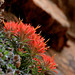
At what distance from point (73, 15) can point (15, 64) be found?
684cm

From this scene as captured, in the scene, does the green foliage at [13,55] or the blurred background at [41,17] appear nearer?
the green foliage at [13,55]

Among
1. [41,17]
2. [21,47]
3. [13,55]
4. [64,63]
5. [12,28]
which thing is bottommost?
[13,55]

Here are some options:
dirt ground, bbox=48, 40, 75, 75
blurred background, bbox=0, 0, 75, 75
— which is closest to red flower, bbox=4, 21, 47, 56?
blurred background, bbox=0, 0, 75, 75

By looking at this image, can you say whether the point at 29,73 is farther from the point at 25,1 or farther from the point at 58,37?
the point at 58,37

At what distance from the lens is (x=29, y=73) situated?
4.16 ft

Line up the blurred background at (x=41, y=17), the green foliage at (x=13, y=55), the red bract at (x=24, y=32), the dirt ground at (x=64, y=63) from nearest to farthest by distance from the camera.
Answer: the green foliage at (x=13, y=55), the red bract at (x=24, y=32), the blurred background at (x=41, y=17), the dirt ground at (x=64, y=63)

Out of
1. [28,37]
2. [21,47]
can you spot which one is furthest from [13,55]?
[28,37]

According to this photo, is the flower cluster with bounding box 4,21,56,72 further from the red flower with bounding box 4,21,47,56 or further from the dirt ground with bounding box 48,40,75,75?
the dirt ground with bounding box 48,40,75,75

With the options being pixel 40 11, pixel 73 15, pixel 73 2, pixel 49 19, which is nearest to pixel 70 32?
pixel 73 15

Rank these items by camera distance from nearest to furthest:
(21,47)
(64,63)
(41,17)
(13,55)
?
1. (13,55)
2. (21,47)
3. (41,17)
4. (64,63)

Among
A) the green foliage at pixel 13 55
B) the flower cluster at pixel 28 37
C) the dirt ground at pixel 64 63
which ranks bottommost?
the green foliage at pixel 13 55

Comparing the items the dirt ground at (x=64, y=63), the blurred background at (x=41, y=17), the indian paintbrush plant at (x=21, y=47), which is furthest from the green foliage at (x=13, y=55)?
the dirt ground at (x=64, y=63)

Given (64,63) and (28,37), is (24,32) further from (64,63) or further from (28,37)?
(64,63)

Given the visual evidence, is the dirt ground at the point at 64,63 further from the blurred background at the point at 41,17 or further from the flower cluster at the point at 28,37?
the flower cluster at the point at 28,37
